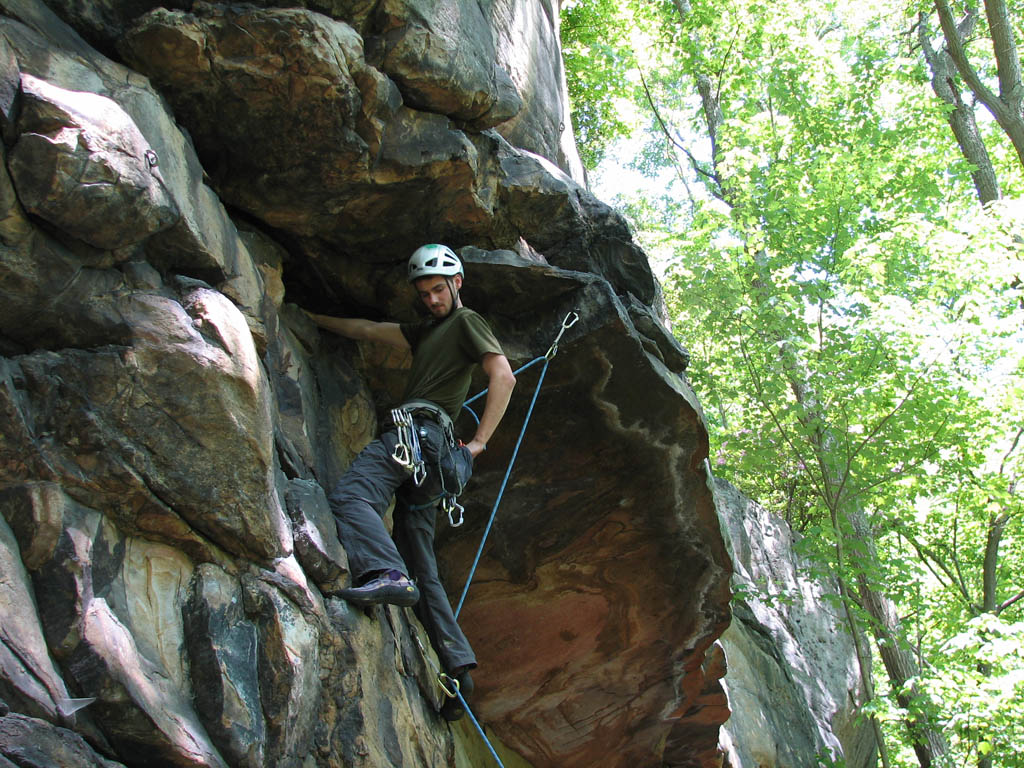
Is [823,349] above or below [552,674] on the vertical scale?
above

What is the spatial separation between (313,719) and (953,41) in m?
12.4

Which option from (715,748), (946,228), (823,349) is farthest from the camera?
(946,228)

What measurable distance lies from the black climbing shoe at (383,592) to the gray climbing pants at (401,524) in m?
0.09

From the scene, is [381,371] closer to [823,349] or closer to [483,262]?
[483,262]

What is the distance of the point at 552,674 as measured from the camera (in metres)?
7.15

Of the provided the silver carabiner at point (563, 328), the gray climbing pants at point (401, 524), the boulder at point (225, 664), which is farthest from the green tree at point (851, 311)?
the boulder at point (225, 664)

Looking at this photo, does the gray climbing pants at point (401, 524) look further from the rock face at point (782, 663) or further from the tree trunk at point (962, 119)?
the tree trunk at point (962, 119)

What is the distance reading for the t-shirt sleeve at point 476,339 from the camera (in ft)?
16.7

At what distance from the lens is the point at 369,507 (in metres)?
4.60

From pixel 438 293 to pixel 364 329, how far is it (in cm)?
59

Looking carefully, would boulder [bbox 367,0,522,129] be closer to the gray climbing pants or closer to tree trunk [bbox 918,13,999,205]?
the gray climbing pants

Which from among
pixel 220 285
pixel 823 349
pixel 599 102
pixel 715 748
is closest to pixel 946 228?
pixel 823 349

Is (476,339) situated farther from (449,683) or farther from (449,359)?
(449,683)

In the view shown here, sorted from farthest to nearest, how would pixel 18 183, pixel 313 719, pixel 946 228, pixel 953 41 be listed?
pixel 953 41 → pixel 946 228 → pixel 313 719 → pixel 18 183
